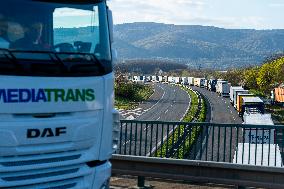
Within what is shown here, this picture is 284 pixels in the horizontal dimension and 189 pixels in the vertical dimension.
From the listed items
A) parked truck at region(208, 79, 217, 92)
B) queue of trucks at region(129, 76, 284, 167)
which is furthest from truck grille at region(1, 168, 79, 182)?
parked truck at region(208, 79, 217, 92)

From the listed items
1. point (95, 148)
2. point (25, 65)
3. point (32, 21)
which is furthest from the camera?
point (95, 148)

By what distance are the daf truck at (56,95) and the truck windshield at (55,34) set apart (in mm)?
10

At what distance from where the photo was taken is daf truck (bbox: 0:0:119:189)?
5.23m

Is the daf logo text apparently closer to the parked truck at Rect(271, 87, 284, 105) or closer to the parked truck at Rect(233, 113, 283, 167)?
the parked truck at Rect(233, 113, 283, 167)

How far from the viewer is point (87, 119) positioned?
19.1ft

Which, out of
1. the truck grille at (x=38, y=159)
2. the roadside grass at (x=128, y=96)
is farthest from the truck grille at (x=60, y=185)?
the roadside grass at (x=128, y=96)

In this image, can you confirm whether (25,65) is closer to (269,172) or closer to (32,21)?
(32,21)

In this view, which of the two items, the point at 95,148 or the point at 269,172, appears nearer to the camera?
the point at 95,148

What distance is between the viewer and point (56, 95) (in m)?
5.50

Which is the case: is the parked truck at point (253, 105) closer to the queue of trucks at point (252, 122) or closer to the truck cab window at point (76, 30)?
the queue of trucks at point (252, 122)

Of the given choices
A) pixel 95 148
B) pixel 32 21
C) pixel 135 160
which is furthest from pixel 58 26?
pixel 135 160

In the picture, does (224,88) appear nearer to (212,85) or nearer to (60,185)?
(212,85)

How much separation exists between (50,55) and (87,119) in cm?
83

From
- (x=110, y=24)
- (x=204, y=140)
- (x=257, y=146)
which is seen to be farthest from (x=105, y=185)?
(x=257, y=146)
